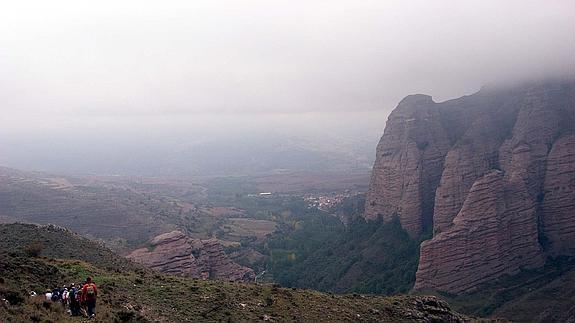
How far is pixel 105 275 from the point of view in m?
35.1

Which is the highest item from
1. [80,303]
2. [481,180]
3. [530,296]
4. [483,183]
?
[80,303]

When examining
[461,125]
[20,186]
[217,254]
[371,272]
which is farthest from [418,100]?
[20,186]

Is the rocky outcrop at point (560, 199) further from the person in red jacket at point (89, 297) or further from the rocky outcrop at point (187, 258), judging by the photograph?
the person in red jacket at point (89, 297)

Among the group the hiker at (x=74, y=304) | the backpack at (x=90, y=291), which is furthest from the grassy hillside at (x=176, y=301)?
the backpack at (x=90, y=291)

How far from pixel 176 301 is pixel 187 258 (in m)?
42.9

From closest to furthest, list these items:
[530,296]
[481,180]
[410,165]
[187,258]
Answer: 1. [530,296]
2. [187,258]
3. [481,180]
4. [410,165]

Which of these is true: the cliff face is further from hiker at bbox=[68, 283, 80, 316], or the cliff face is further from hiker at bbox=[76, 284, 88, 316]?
hiker at bbox=[68, 283, 80, 316]

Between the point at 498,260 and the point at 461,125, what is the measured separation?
42.8 meters

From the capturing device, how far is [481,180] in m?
82.0

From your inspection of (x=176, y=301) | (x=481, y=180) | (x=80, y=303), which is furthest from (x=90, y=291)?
(x=481, y=180)

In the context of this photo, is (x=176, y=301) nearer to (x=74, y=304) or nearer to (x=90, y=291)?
(x=90, y=291)

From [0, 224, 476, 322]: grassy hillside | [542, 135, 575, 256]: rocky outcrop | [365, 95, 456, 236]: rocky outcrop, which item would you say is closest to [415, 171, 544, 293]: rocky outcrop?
[542, 135, 575, 256]: rocky outcrop

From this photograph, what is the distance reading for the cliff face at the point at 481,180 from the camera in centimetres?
7781

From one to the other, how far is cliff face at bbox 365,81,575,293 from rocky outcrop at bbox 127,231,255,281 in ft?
102
